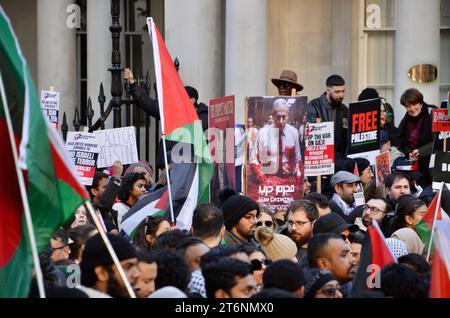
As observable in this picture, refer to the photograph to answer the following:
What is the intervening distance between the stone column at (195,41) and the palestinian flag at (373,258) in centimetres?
1243

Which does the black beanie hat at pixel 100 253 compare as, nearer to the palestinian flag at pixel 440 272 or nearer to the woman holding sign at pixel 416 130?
the palestinian flag at pixel 440 272

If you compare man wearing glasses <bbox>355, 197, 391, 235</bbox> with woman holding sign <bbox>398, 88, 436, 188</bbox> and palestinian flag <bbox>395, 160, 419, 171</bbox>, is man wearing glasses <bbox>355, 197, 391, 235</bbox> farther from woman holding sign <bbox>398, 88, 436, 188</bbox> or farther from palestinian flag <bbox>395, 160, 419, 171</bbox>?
woman holding sign <bbox>398, 88, 436, 188</bbox>

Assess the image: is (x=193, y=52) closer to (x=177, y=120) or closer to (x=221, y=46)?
(x=221, y=46)

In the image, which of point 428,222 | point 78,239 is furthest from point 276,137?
point 78,239

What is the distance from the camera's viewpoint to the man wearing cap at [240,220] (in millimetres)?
12797

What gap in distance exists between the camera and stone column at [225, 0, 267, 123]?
22672 mm

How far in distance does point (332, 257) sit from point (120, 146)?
755 centimetres

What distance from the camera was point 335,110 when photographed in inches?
744

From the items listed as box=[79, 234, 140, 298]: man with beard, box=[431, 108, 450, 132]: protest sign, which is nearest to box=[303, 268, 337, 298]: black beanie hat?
box=[79, 234, 140, 298]: man with beard

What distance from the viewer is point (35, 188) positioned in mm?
8391

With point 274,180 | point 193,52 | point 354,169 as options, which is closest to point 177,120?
point 274,180

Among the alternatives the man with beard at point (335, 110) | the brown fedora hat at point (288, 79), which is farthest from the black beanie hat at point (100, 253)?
the brown fedora hat at point (288, 79)

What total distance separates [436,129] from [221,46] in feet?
22.6

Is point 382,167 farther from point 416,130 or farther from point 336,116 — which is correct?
point 416,130
